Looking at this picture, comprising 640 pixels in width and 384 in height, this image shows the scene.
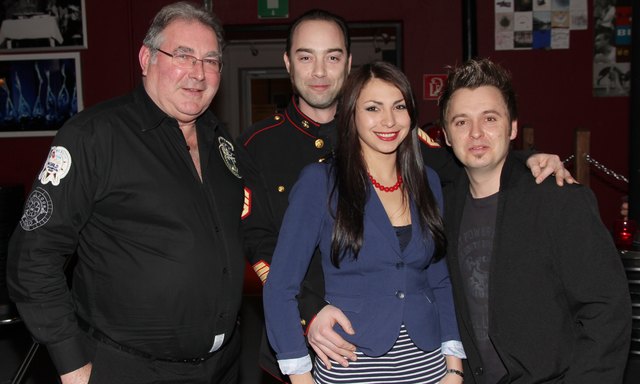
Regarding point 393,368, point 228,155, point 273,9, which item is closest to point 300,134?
point 228,155

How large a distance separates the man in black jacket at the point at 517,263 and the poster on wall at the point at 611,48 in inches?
197

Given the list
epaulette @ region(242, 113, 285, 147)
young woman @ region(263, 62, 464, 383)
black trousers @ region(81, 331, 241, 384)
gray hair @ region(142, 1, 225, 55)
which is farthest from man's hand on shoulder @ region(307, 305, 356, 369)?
gray hair @ region(142, 1, 225, 55)

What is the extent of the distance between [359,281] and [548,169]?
2.16 feet

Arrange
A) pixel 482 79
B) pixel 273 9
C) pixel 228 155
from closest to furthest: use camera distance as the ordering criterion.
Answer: pixel 482 79 < pixel 228 155 < pixel 273 9

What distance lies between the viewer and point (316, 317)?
195 cm

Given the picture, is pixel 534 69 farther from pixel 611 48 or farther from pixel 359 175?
pixel 359 175

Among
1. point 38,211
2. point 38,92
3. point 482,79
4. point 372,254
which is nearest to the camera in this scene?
point 38,211

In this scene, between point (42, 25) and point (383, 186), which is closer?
point (383, 186)

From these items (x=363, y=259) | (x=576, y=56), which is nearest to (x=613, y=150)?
(x=576, y=56)

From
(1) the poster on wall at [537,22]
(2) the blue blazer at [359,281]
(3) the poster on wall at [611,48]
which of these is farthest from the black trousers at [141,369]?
(3) the poster on wall at [611,48]

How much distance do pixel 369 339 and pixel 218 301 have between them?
1.68ft

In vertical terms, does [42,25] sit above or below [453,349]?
above

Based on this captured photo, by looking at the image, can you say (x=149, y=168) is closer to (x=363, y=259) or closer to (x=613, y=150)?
(x=363, y=259)

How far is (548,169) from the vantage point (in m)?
1.92
